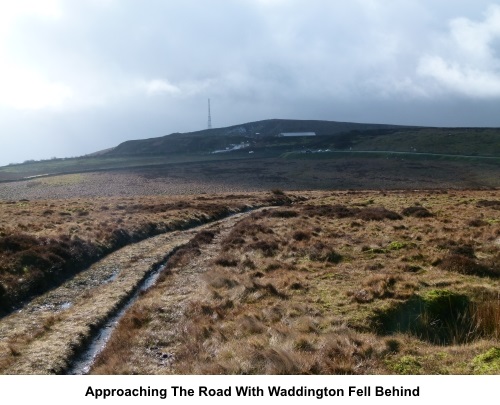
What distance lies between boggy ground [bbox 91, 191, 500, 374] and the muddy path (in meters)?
1.05

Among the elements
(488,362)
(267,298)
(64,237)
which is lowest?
(267,298)

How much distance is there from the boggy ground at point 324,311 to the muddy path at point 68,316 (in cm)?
105

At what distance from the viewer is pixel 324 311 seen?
13.7 meters

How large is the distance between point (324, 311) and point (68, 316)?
8581 millimetres

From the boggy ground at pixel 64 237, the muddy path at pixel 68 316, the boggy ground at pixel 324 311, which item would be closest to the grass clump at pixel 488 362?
the boggy ground at pixel 324 311

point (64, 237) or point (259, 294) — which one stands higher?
point (64, 237)

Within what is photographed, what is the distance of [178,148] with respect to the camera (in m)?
197

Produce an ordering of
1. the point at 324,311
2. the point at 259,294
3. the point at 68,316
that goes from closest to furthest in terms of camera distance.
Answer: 1. the point at 324,311
2. the point at 259,294
3. the point at 68,316

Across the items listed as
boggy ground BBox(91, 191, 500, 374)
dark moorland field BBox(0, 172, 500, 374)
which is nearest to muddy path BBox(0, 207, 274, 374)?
dark moorland field BBox(0, 172, 500, 374)

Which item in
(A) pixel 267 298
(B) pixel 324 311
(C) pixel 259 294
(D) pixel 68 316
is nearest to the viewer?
(B) pixel 324 311

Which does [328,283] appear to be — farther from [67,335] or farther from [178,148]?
[178,148]

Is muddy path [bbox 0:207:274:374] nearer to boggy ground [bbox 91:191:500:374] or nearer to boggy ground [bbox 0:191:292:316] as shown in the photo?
boggy ground [bbox 0:191:292:316]

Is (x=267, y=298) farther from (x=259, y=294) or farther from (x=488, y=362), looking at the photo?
(x=488, y=362)

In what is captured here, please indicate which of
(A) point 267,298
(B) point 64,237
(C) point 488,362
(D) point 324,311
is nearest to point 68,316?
(A) point 267,298
